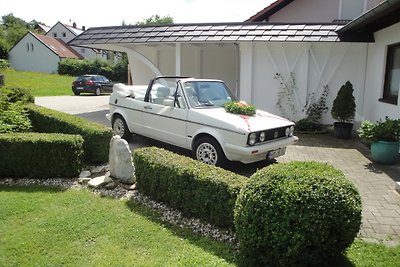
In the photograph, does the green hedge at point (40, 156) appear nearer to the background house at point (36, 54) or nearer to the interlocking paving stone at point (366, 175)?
the interlocking paving stone at point (366, 175)

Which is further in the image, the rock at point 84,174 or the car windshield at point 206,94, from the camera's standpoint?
the car windshield at point 206,94

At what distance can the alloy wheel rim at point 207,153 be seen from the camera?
6.32m

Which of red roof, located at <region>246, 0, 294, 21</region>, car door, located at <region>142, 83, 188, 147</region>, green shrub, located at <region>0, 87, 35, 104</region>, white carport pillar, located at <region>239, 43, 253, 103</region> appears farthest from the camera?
red roof, located at <region>246, 0, 294, 21</region>

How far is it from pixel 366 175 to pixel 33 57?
2055 inches

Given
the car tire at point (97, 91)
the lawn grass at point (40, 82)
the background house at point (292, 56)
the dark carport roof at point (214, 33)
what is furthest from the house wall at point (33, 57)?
the background house at point (292, 56)

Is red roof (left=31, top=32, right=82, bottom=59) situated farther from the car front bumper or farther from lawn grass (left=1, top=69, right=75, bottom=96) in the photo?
→ the car front bumper

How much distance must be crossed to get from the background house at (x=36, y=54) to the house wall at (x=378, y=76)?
148 feet

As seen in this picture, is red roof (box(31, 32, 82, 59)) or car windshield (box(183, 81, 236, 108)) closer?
car windshield (box(183, 81, 236, 108))

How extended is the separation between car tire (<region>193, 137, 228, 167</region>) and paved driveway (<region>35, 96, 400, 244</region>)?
0.42 metres

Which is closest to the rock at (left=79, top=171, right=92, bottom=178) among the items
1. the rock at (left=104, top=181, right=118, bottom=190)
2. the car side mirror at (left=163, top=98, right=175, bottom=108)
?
the rock at (left=104, top=181, right=118, bottom=190)

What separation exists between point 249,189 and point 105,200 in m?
2.59

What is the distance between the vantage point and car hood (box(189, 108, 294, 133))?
234 inches

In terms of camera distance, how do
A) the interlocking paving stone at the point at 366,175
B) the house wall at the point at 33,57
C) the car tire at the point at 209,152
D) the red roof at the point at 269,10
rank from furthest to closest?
the house wall at the point at 33,57 < the red roof at the point at 269,10 < the car tire at the point at 209,152 < the interlocking paving stone at the point at 366,175

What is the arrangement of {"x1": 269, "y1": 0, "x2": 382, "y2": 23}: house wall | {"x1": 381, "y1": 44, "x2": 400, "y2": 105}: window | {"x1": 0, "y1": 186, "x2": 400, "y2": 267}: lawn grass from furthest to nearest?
{"x1": 269, "y1": 0, "x2": 382, "y2": 23}: house wall < {"x1": 381, "y1": 44, "x2": 400, "y2": 105}: window < {"x1": 0, "y1": 186, "x2": 400, "y2": 267}: lawn grass
